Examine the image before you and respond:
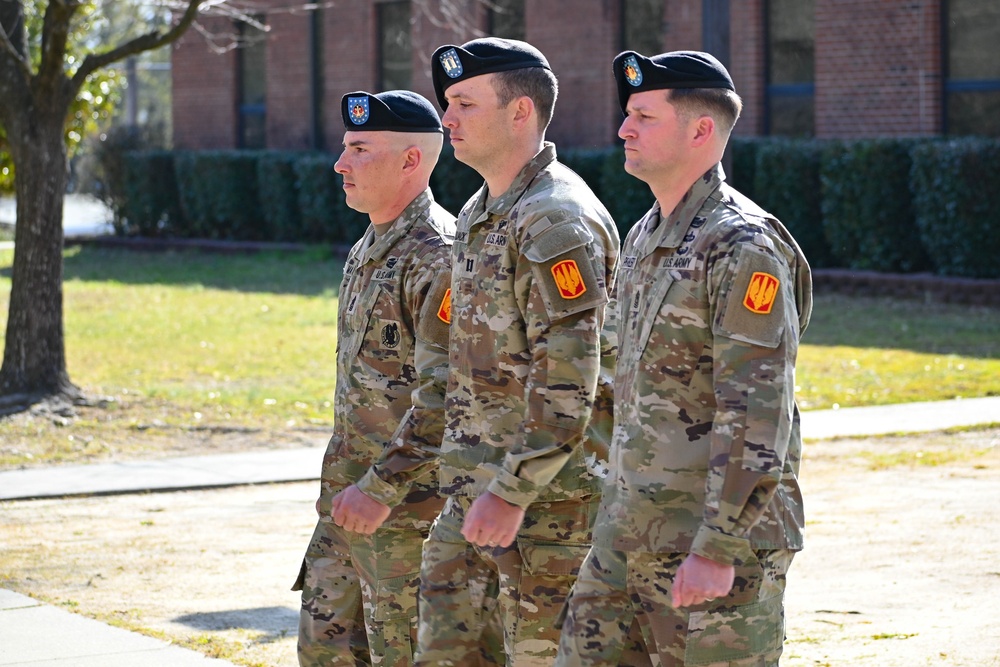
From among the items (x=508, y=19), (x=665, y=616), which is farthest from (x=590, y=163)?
(x=665, y=616)

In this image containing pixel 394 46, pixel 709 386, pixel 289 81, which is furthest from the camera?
pixel 289 81

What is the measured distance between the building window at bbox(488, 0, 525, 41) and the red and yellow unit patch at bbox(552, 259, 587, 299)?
71.8ft

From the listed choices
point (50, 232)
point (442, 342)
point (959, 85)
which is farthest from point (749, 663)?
point (959, 85)

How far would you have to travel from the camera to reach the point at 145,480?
990 cm

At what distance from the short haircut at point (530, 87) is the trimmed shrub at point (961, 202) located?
48.3 ft

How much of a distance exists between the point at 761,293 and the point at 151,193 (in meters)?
28.6

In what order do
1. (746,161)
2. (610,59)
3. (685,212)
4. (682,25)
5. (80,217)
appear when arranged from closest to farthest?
(685,212), (746,161), (682,25), (610,59), (80,217)

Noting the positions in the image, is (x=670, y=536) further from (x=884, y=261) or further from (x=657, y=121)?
(x=884, y=261)

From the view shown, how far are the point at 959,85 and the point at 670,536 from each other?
57.6ft

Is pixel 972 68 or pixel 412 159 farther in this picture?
pixel 972 68

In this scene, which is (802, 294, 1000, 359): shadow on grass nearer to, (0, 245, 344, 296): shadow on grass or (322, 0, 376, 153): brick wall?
(0, 245, 344, 296): shadow on grass

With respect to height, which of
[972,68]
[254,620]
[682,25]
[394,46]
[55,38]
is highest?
[394,46]

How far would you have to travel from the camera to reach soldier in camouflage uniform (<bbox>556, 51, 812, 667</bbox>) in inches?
136

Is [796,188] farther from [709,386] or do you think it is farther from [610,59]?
[709,386]
